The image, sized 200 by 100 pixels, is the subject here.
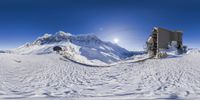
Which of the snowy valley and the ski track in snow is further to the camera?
the ski track in snow

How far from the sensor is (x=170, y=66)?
24.2m

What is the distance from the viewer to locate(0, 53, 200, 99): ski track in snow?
49.4ft

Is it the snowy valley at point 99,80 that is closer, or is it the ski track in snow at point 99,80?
the snowy valley at point 99,80

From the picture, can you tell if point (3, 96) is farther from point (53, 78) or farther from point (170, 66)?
point (170, 66)

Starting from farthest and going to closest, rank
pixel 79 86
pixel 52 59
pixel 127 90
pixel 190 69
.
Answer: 1. pixel 52 59
2. pixel 190 69
3. pixel 79 86
4. pixel 127 90

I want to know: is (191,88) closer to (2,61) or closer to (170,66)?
(170,66)

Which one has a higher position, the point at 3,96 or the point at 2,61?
the point at 2,61

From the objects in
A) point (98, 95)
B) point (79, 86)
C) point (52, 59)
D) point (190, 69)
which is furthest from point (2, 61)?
point (190, 69)

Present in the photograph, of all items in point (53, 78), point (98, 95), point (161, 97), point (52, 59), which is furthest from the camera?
point (52, 59)

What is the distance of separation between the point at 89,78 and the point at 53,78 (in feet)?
8.88

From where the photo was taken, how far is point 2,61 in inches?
983

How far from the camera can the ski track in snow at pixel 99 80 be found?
1507cm

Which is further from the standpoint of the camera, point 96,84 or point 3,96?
point 96,84

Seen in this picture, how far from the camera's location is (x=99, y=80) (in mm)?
20375
